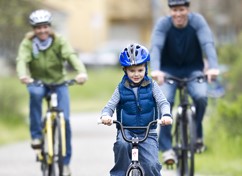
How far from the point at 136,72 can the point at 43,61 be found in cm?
355

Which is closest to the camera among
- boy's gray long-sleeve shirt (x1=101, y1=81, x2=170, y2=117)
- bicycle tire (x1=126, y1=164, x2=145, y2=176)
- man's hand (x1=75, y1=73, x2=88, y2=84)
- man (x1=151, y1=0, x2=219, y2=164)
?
bicycle tire (x1=126, y1=164, x2=145, y2=176)

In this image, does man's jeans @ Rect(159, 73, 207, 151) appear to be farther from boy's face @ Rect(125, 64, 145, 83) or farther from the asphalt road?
boy's face @ Rect(125, 64, 145, 83)

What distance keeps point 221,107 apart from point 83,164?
219 centimetres

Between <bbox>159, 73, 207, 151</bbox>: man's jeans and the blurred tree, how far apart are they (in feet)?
34.4

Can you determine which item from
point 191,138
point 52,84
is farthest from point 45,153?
point 191,138

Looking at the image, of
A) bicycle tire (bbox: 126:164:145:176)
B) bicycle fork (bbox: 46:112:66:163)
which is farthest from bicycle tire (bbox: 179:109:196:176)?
bicycle tire (bbox: 126:164:145:176)

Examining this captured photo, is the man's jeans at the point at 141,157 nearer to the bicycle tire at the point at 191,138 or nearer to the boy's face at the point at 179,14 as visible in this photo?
the bicycle tire at the point at 191,138

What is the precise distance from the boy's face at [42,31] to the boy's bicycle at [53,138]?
0.59m

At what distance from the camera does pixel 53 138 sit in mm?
13055

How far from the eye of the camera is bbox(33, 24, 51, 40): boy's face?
13.4m

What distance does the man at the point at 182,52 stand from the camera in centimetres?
1271

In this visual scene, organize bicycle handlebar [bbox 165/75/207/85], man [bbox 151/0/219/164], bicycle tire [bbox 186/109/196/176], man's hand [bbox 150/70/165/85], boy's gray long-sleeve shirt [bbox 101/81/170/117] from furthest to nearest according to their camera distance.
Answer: man [bbox 151/0/219/164] → bicycle handlebar [bbox 165/75/207/85] → bicycle tire [bbox 186/109/196/176] → man's hand [bbox 150/70/165/85] → boy's gray long-sleeve shirt [bbox 101/81/170/117]

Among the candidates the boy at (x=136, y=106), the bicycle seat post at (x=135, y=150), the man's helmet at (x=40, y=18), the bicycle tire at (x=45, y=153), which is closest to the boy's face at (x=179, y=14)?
the man's helmet at (x=40, y=18)

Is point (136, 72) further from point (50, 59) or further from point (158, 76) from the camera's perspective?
point (50, 59)
